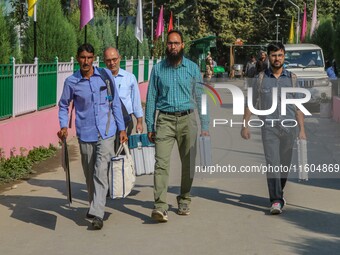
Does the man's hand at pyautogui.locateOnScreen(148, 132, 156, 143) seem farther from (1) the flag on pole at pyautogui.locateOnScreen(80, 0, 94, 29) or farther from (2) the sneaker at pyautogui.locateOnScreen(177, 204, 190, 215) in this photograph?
(1) the flag on pole at pyautogui.locateOnScreen(80, 0, 94, 29)

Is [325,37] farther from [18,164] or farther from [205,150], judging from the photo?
[205,150]

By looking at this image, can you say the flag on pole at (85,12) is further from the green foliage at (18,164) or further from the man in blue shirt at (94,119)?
the man in blue shirt at (94,119)

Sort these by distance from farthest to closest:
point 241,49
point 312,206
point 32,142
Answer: point 241,49, point 32,142, point 312,206

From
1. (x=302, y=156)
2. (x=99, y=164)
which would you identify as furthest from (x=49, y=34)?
(x=99, y=164)

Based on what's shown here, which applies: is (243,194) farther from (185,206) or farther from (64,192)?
(64,192)

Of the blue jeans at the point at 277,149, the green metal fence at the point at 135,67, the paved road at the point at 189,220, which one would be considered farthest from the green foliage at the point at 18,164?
the green metal fence at the point at 135,67

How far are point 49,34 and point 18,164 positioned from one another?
703 cm

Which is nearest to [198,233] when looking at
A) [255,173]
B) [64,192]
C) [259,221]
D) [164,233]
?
[164,233]

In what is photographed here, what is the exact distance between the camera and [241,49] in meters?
89.6

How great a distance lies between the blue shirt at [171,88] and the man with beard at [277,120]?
0.80 m

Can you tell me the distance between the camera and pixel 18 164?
11.3 metres

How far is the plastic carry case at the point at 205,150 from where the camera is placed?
841 centimetres

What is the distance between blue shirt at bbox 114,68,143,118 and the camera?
934 cm

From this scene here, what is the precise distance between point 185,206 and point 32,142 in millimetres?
5104
